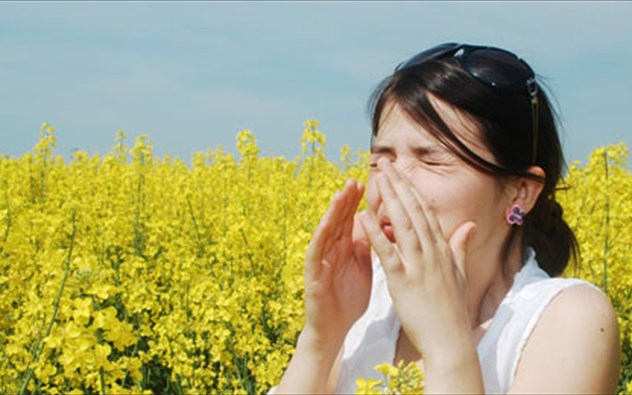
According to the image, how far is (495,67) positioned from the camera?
149 cm

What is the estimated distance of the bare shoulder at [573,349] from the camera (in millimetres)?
1251

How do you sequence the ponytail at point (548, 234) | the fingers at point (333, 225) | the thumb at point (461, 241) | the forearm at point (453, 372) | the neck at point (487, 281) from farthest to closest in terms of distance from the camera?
the ponytail at point (548, 234)
the neck at point (487, 281)
the fingers at point (333, 225)
the thumb at point (461, 241)
the forearm at point (453, 372)

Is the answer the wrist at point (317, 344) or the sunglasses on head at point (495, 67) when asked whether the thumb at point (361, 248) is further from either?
the sunglasses on head at point (495, 67)

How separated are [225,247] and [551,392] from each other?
9.73 ft

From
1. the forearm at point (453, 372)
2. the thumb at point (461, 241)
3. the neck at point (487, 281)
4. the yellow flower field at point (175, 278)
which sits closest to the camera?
the forearm at point (453, 372)

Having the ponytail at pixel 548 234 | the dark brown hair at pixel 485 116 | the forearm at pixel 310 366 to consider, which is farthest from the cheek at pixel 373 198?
the ponytail at pixel 548 234

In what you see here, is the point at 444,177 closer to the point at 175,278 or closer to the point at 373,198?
the point at 373,198

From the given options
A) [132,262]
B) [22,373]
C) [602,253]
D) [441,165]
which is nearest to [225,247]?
[132,262]

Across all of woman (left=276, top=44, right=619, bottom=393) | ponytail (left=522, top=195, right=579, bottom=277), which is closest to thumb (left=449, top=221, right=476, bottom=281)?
woman (left=276, top=44, right=619, bottom=393)

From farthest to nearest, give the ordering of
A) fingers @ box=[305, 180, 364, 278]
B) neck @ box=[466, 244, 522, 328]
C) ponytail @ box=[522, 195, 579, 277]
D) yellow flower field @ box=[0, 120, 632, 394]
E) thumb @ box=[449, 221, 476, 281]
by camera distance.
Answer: yellow flower field @ box=[0, 120, 632, 394] < ponytail @ box=[522, 195, 579, 277] < neck @ box=[466, 244, 522, 328] < fingers @ box=[305, 180, 364, 278] < thumb @ box=[449, 221, 476, 281]

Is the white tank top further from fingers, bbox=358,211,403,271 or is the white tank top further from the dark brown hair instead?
fingers, bbox=358,211,403,271

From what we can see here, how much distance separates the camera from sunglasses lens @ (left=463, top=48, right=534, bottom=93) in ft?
4.82

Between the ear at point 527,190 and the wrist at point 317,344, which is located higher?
the ear at point 527,190

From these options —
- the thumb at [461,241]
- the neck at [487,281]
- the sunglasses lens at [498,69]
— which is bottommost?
the neck at [487,281]
